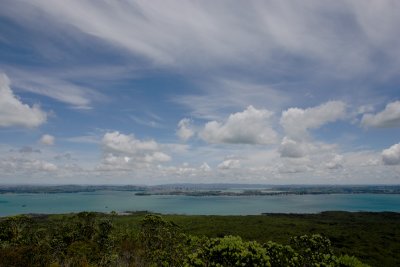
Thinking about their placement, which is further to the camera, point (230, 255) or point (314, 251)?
point (314, 251)

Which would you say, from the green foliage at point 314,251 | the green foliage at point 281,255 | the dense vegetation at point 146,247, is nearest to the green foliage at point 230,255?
the dense vegetation at point 146,247

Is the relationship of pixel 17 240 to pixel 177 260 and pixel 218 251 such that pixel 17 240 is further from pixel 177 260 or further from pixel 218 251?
pixel 218 251

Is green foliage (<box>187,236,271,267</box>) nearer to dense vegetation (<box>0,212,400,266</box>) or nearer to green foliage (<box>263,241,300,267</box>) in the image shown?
dense vegetation (<box>0,212,400,266</box>)

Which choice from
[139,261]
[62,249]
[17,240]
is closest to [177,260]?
[139,261]

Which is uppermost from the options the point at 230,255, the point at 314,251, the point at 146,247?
the point at 230,255

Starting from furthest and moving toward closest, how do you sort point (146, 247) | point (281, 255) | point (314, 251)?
point (146, 247), point (314, 251), point (281, 255)

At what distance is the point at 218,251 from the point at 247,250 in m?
0.98

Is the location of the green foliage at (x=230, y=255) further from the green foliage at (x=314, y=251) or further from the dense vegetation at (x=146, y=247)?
the green foliage at (x=314, y=251)

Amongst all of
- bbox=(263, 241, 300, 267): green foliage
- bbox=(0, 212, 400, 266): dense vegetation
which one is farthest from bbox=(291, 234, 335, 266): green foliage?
bbox=(263, 241, 300, 267): green foliage

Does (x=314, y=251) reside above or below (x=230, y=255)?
below

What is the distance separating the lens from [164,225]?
28.2m

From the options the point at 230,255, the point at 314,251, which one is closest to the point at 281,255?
the point at 314,251

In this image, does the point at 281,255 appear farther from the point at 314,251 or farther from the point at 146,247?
the point at 146,247

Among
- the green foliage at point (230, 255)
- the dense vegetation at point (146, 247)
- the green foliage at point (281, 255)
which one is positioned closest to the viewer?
the green foliage at point (230, 255)
